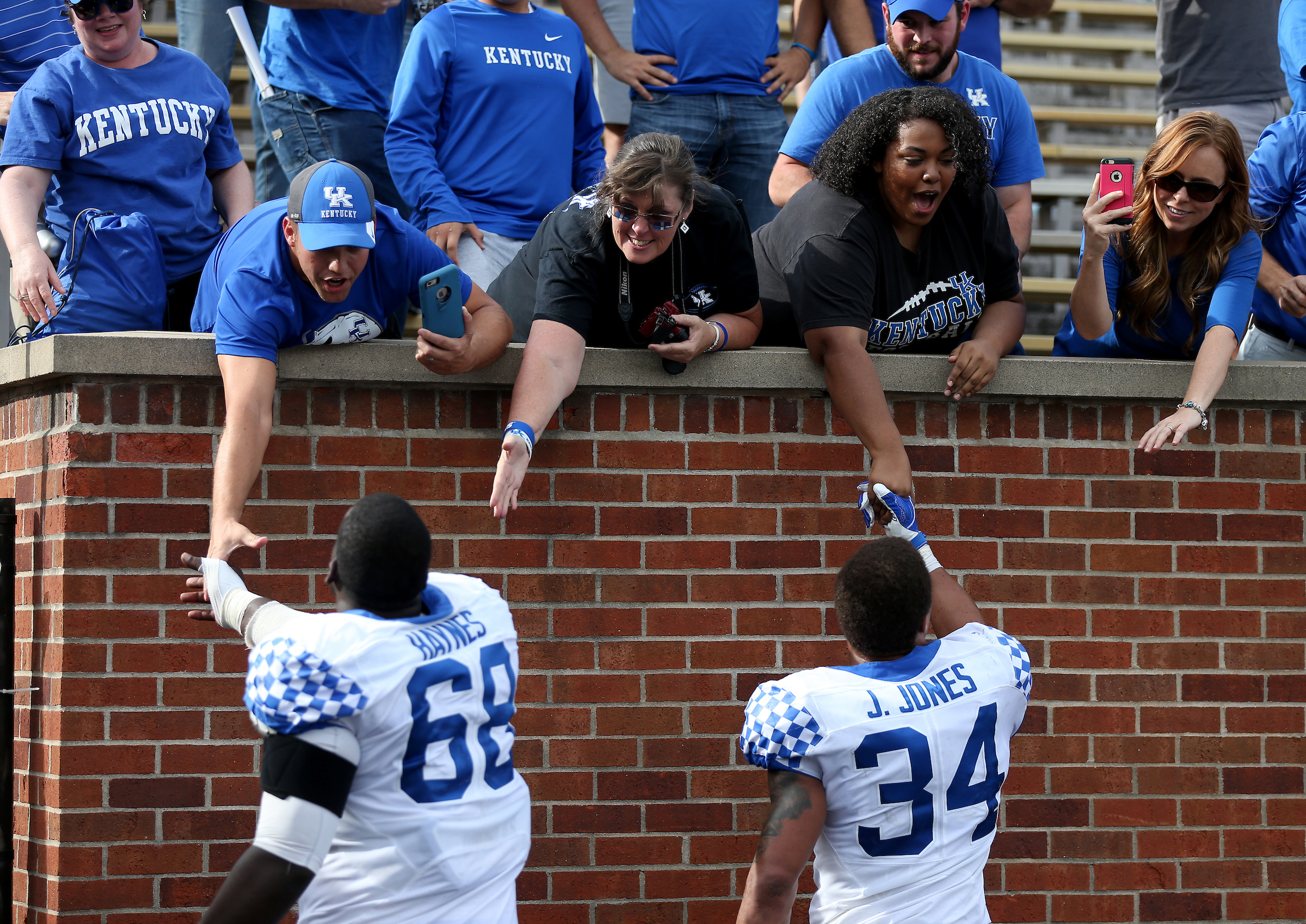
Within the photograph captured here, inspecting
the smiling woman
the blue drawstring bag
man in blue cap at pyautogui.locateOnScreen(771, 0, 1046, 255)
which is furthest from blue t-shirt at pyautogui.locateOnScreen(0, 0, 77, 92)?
man in blue cap at pyautogui.locateOnScreen(771, 0, 1046, 255)

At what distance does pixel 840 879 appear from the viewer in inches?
114

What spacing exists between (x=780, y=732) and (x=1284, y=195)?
3.25 meters

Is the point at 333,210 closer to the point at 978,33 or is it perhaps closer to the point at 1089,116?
the point at 978,33

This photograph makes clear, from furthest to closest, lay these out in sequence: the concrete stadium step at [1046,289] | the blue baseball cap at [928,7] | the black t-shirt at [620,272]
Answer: the concrete stadium step at [1046,289]
the blue baseball cap at [928,7]
the black t-shirt at [620,272]

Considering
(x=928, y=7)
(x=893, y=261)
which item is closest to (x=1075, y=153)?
(x=928, y=7)

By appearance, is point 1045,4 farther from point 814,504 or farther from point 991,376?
point 814,504

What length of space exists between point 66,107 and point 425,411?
1.52m

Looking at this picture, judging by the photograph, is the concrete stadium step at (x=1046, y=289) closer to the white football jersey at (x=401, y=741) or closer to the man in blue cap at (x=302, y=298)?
the man in blue cap at (x=302, y=298)

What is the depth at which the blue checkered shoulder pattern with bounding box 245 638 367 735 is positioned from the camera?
7.99 feet

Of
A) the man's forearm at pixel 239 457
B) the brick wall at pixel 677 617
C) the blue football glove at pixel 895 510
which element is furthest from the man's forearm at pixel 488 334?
the blue football glove at pixel 895 510

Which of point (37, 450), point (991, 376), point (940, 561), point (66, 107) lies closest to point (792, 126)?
point (991, 376)

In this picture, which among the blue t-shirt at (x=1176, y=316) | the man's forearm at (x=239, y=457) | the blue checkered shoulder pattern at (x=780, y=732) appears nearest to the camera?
the blue checkered shoulder pattern at (x=780, y=732)

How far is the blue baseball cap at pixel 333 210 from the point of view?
3.60 meters

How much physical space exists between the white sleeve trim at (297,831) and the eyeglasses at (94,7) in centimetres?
292
